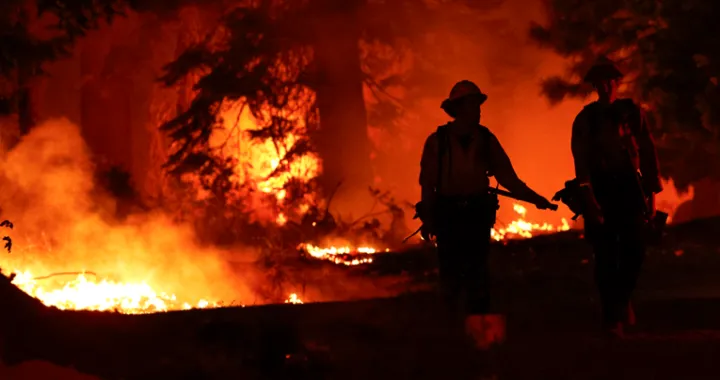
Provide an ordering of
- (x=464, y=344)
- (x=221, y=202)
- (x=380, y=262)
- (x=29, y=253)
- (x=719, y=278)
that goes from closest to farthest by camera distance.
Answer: (x=464, y=344) < (x=719, y=278) < (x=29, y=253) < (x=380, y=262) < (x=221, y=202)

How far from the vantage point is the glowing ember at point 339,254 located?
47.8 feet

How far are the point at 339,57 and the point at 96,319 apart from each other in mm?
11568

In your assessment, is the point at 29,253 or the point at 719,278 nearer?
the point at 719,278

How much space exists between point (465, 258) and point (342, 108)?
12002mm

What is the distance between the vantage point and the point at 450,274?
6.63 metres

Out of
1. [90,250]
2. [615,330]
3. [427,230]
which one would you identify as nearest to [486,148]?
[427,230]

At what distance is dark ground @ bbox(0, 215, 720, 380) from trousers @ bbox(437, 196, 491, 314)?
22cm

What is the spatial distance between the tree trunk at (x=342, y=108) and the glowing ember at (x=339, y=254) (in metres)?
1.96

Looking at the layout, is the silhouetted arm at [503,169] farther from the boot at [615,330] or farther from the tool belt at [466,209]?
the boot at [615,330]

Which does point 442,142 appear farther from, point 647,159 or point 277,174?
point 277,174

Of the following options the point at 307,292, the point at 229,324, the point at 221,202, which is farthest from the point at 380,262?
the point at 229,324

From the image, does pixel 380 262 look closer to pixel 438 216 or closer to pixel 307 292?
pixel 307 292

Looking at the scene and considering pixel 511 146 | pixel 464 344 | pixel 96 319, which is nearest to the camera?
pixel 464 344

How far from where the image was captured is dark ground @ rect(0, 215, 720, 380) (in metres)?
6.18
